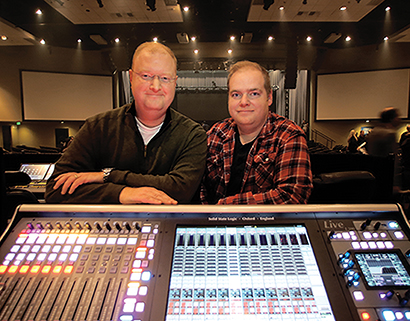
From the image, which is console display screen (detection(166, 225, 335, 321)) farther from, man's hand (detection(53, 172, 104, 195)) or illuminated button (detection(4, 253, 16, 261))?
man's hand (detection(53, 172, 104, 195))

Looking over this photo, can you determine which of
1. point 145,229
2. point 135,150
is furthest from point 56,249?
point 135,150

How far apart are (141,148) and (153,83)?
357 millimetres

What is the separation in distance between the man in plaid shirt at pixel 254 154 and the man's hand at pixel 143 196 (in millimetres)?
443

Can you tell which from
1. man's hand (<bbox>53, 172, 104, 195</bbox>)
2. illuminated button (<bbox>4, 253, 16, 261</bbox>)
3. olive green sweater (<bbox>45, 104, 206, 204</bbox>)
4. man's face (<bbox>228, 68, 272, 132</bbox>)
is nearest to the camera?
illuminated button (<bbox>4, 253, 16, 261</bbox>)

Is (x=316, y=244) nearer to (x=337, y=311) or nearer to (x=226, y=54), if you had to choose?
(x=337, y=311)

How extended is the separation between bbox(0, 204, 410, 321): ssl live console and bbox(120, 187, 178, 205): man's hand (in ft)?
0.79

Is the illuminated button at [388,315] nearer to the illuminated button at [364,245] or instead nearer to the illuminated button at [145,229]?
the illuminated button at [364,245]

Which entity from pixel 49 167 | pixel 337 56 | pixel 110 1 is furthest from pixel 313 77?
pixel 49 167

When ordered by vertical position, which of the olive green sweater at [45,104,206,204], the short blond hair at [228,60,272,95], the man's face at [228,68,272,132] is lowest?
the olive green sweater at [45,104,206,204]

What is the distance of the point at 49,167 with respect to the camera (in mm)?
3375

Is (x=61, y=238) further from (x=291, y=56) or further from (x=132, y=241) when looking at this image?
(x=291, y=56)

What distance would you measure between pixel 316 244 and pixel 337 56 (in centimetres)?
1045

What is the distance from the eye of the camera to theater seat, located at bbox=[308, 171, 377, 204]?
71.8 inches

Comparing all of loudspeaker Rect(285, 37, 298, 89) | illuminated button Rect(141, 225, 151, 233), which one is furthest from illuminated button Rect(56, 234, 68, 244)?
loudspeaker Rect(285, 37, 298, 89)
